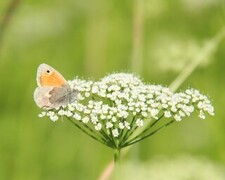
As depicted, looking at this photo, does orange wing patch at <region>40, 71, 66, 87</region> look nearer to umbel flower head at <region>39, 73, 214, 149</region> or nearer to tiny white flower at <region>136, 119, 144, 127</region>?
umbel flower head at <region>39, 73, 214, 149</region>

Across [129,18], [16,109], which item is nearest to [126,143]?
[16,109]

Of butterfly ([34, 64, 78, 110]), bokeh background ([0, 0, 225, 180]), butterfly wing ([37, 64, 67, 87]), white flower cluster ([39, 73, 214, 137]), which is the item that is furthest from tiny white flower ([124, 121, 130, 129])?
bokeh background ([0, 0, 225, 180])

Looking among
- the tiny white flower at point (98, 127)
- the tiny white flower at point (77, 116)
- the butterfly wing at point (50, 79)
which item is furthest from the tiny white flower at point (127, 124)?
the butterfly wing at point (50, 79)

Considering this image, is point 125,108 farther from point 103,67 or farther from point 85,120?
point 103,67

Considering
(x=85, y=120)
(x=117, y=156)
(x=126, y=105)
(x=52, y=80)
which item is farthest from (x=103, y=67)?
(x=117, y=156)

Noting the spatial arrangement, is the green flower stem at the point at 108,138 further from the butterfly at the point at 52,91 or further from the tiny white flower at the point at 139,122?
the butterfly at the point at 52,91

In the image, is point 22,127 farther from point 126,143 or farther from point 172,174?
point 126,143
